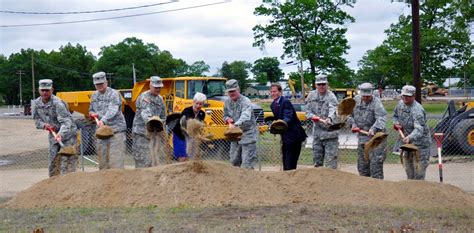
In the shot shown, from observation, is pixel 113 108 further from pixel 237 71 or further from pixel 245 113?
pixel 237 71

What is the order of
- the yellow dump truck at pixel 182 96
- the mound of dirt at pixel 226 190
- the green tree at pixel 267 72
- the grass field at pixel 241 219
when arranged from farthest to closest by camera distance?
the green tree at pixel 267 72
the yellow dump truck at pixel 182 96
the mound of dirt at pixel 226 190
the grass field at pixel 241 219

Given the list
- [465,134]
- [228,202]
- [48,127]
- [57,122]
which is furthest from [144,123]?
Answer: [465,134]

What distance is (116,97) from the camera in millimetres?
10453

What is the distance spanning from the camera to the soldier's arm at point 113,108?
10273 millimetres

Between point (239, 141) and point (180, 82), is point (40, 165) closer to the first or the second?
point (180, 82)

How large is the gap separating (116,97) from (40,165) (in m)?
7.87

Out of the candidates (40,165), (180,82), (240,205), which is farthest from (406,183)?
(40,165)

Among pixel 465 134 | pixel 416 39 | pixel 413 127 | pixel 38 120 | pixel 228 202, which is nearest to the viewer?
pixel 228 202

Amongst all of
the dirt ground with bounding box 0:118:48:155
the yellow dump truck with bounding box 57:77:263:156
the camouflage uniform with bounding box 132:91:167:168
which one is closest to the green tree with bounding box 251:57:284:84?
the dirt ground with bounding box 0:118:48:155

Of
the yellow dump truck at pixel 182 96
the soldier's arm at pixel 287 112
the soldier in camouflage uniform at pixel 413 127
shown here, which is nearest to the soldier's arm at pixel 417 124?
the soldier in camouflage uniform at pixel 413 127

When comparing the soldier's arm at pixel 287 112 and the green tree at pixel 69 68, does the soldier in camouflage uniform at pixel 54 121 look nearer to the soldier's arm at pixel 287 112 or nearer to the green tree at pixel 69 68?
the soldier's arm at pixel 287 112

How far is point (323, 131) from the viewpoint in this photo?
982cm

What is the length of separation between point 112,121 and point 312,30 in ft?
113

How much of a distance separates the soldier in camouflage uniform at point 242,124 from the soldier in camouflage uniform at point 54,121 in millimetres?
2582
